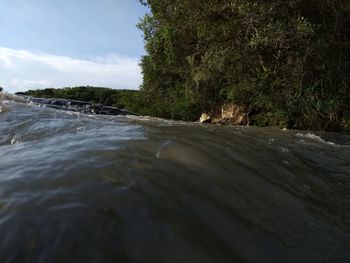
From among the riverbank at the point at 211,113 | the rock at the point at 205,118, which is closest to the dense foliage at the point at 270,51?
the riverbank at the point at 211,113

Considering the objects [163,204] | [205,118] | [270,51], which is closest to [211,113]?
[205,118]

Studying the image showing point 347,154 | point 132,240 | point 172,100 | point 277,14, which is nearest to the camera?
point 132,240

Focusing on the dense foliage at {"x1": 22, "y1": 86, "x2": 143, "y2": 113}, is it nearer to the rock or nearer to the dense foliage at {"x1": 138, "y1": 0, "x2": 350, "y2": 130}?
the rock

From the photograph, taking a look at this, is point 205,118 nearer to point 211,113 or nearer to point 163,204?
point 211,113

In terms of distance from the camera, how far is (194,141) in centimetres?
519

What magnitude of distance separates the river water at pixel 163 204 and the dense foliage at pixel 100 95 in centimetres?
1639

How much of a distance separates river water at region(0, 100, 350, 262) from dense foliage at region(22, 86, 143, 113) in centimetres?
1639

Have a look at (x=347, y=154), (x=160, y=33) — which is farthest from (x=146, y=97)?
(x=347, y=154)

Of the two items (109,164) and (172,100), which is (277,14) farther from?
(109,164)

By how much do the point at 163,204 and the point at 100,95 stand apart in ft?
71.7

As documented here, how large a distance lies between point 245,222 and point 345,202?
134 centimetres

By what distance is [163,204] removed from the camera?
305 centimetres

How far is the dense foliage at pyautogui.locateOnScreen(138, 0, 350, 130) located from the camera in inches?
523

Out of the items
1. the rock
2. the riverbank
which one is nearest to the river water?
the riverbank
